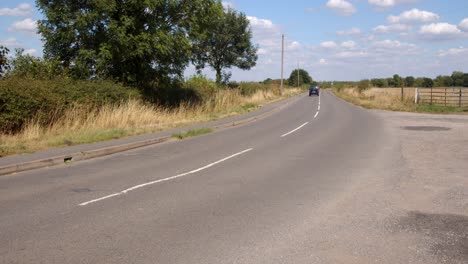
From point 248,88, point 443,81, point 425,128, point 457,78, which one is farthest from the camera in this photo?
point 457,78

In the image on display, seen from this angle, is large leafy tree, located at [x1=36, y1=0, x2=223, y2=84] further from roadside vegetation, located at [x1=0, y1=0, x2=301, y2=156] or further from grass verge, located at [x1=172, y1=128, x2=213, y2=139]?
grass verge, located at [x1=172, y1=128, x2=213, y2=139]

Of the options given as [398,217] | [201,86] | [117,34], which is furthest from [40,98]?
[201,86]

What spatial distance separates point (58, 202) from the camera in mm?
7328

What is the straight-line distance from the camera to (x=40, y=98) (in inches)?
671

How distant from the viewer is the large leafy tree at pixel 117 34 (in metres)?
23.4

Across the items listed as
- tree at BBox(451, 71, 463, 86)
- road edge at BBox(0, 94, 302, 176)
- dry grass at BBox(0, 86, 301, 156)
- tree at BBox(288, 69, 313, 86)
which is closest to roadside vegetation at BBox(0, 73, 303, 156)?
dry grass at BBox(0, 86, 301, 156)

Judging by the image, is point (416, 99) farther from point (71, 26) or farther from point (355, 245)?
point (355, 245)

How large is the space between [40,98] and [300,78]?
145978 mm

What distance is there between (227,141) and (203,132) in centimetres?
308

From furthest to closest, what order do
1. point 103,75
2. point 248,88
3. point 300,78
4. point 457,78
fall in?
point 300,78, point 457,78, point 248,88, point 103,75

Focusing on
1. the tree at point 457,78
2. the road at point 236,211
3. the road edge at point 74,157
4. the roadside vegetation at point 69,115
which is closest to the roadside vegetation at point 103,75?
the roadside vegetation at point 69,115

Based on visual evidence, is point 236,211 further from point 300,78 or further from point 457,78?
point 300,78

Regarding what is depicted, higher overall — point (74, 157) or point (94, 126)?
point (94, 126)

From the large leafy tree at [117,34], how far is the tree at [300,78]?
120 meters
